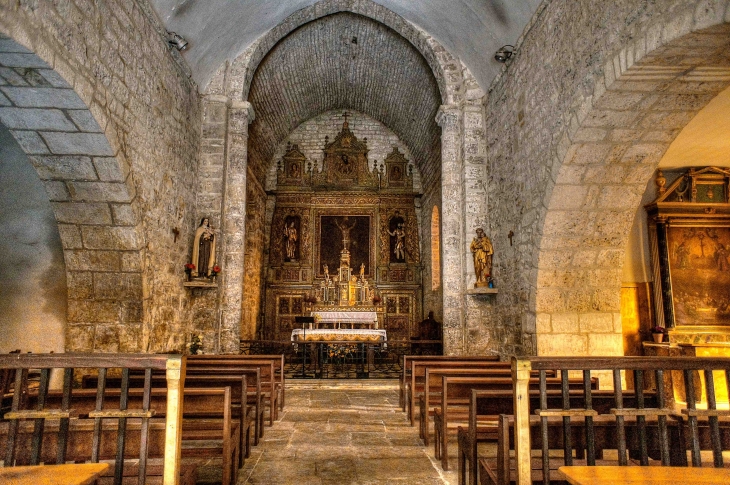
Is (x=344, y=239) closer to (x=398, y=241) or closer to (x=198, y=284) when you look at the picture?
(x=398, y=241)

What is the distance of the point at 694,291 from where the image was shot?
27.5 ft

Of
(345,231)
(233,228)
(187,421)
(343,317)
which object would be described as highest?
(345,231)

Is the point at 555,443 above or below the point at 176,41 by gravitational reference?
below

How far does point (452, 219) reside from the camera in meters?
9.28

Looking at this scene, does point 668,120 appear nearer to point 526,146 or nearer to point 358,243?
point 526,146

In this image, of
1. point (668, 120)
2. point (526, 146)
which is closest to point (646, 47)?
point (668, 120)

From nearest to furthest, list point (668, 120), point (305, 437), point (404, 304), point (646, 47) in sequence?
point (646, 47)
point (305, 437)
point (668, 120)
point (404, 304)

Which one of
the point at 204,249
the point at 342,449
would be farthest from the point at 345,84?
the point at 342,449

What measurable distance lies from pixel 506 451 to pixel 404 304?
1133 centimetres

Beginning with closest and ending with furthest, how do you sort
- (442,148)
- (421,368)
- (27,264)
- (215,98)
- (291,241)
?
(421,368) → (27,264) → (215,98) → (442,148) → (291,241)

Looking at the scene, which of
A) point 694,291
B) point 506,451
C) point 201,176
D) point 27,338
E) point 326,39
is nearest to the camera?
point 506,451

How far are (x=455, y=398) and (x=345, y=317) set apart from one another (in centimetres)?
708

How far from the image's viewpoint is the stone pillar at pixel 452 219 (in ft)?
29.7

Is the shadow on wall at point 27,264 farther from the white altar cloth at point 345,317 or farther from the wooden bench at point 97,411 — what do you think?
the white altar cloth at point 345,317
